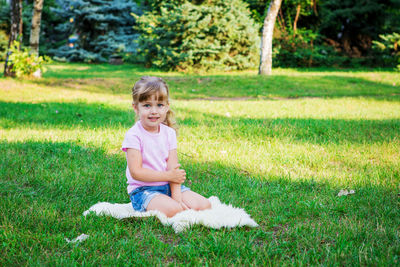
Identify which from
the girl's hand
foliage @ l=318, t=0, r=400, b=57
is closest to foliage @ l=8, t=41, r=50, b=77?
the girl's hand

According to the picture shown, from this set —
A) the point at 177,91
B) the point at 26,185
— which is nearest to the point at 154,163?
the point at 26,185

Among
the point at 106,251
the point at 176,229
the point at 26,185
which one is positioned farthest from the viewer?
the point at 26,185

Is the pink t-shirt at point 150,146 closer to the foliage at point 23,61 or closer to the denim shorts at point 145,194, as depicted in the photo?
the denim shorts at point 145,194

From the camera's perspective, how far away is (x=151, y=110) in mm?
2861

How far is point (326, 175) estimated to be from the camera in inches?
145

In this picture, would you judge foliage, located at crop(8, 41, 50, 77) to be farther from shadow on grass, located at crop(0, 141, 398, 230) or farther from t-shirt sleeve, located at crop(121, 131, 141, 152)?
t-shirt sleeve, located at crop(121, 131, 141, 152)

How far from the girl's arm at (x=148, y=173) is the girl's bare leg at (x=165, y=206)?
16cm

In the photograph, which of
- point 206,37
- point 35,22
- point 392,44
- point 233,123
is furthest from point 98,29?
point 233,123

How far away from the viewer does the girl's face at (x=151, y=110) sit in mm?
2852

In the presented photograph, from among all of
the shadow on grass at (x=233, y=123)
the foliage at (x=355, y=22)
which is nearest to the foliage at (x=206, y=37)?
the foliage at (x=355, y=22)

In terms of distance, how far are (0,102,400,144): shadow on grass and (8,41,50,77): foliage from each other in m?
4.12

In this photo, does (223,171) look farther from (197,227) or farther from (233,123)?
(233,123)

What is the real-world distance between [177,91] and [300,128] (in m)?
6.30

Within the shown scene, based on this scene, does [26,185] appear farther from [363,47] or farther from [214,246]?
[363,47]
